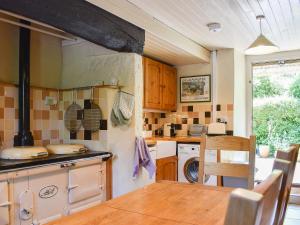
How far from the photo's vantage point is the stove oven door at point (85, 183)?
2576mm

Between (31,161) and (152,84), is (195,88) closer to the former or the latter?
(152,84)

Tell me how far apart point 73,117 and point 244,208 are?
9.97 ft

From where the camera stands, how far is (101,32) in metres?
2.53

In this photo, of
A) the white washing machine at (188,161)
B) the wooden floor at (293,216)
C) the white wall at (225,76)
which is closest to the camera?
the wooden floor at (293,216)

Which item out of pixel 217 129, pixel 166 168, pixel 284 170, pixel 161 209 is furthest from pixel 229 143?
pixel 217 129

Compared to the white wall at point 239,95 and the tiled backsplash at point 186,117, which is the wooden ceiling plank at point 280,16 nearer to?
the white wall at point 239,95

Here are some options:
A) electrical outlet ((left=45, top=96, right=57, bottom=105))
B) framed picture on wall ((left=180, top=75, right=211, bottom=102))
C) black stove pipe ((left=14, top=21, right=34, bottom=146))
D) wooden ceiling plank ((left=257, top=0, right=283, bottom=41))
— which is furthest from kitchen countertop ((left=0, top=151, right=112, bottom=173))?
framed picture on wall ((left=180, top=75, right=211, bottom=102))

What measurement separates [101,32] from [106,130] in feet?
3.22

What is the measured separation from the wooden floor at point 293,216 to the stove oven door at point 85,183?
212 centimetres

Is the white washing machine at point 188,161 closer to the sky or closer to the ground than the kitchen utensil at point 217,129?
closer to the ground

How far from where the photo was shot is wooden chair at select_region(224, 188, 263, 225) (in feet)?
1.23

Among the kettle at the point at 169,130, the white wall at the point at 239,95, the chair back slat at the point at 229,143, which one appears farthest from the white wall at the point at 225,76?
the chair back slat at the point at 229,143

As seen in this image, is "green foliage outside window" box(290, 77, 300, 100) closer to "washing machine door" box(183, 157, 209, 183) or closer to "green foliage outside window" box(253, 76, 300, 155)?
"green foliage outside window" box(253, 76, 300, 155)

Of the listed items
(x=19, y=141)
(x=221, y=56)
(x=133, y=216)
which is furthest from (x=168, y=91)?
(x=133, y=216)
